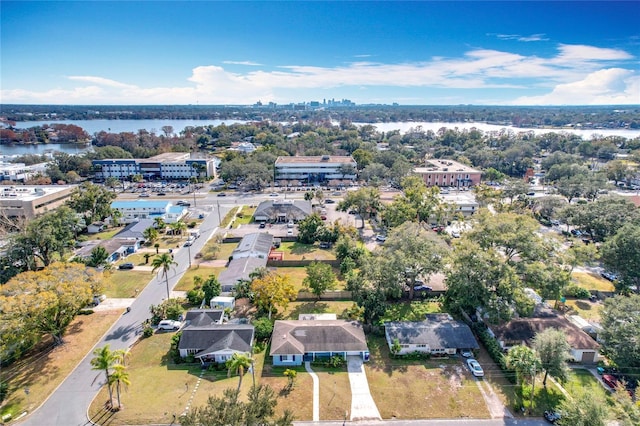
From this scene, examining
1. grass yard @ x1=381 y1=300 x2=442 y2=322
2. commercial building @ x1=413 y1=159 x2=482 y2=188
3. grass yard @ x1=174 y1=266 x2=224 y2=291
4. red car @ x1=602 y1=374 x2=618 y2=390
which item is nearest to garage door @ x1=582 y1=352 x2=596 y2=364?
red car @ x1=602 y1=374 x2=618 y2=390

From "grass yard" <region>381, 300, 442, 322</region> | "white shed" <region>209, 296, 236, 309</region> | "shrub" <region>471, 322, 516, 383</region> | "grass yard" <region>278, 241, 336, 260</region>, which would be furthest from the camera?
"grass yard" <region>278, 241, 336, 260</region>

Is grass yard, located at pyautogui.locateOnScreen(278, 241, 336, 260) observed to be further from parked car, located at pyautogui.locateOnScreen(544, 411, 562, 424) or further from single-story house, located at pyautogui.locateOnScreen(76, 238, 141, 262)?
parked car, located at pyautogui.locateOnScreen(544, 411, 562, 424)

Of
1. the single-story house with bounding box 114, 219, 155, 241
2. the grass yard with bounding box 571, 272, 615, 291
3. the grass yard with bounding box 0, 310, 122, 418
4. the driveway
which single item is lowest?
the grass yard with bounding box 0, 310, 122, 418

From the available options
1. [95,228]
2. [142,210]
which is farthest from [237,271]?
[95,228]

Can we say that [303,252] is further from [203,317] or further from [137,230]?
[137,230]

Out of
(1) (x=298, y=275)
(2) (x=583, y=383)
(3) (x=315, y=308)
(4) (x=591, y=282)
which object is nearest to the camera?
(2) (x=583, y=383)
